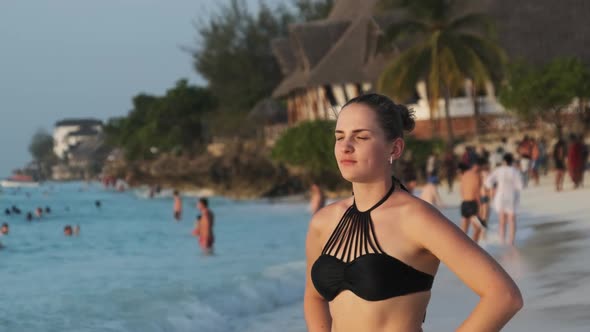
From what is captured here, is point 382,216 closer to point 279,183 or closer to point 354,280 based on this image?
point 354,280

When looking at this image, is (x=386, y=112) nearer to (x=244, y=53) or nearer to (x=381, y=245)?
(x=381, y=245)

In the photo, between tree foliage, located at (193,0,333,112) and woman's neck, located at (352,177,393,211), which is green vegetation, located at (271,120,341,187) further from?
woman's neck, located at (352,177,393,211)

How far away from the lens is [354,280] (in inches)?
110

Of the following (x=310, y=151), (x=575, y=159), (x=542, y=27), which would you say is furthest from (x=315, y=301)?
(x=542, y=27)

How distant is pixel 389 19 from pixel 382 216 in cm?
4282

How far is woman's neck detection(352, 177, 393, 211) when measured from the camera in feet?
9.45

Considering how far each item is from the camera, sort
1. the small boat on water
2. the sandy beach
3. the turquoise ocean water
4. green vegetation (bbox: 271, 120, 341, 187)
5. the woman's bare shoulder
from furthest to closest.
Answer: the small boat on water, green vegetation (bbox: 271, 120, 341, 187), the turquoise ocean water, the sandy beach, the woman's bare shoulder

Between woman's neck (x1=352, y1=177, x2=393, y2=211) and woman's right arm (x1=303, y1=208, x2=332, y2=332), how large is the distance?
6.0 inches

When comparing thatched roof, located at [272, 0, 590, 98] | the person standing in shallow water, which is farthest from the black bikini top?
thatched roof, located at [272, 0, 590, 98]

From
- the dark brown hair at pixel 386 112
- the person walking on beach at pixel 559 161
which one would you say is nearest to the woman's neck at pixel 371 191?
the dark brown hair at pixel 386 112

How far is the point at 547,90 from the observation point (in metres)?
36.4

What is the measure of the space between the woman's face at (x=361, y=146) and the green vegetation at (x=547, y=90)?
3365 centimetres

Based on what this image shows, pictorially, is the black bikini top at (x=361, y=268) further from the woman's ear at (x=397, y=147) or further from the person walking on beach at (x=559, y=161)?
the person walking on beach at (x=559, y=161)

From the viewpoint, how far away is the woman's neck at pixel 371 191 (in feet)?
9.45
